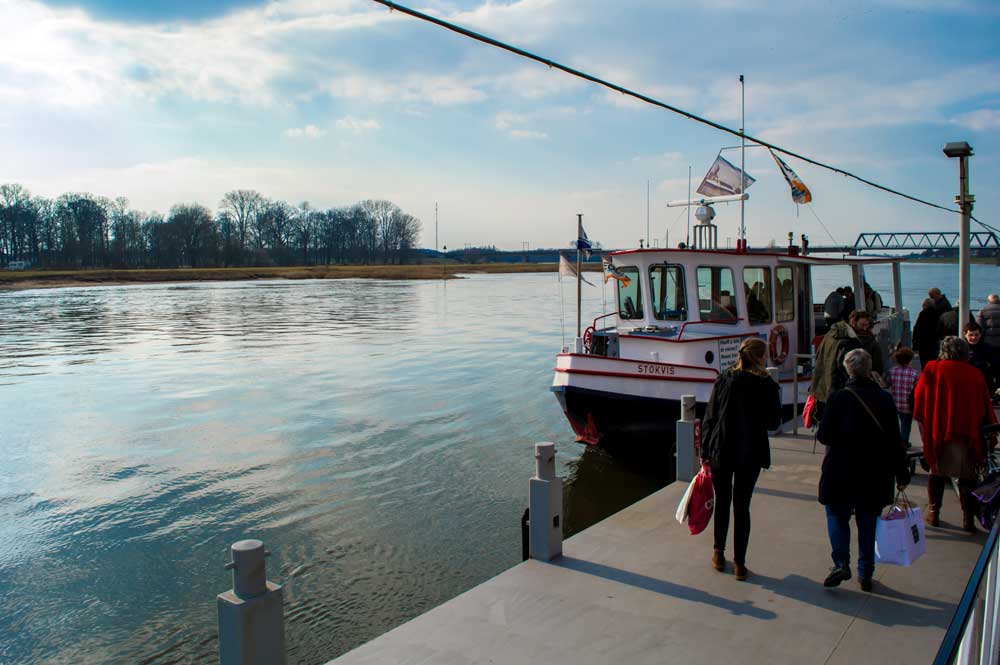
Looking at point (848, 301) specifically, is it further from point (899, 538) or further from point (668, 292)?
point (899, 538)

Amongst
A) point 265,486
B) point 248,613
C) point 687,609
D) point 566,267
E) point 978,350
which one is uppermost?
point 566,267

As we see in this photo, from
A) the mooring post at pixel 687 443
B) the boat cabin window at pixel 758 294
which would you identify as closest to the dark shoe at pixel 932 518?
the mooring post at pixel 687 443

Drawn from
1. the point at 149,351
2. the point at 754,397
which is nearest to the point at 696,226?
the point at 754,397

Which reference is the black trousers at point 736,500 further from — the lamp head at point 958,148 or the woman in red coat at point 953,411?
the lamp head at point 958,148

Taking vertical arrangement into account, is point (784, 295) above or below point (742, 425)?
above

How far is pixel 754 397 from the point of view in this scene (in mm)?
5469

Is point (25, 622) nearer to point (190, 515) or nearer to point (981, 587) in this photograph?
point (190, 515)

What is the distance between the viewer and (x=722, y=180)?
1510 cm

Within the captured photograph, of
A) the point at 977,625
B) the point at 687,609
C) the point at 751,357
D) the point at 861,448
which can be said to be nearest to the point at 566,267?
the point at 751,357

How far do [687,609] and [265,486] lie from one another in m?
8.35

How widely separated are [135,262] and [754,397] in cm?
13145

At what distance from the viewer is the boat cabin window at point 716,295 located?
12625mm

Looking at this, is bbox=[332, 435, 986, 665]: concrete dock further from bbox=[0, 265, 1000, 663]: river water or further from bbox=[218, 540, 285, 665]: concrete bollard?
bbox=[0, 265, 1000, 663]: river water

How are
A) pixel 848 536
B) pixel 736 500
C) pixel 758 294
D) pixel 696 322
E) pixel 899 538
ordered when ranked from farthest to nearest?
pixel 758 294, pixel 696 322, pixel 736 500, pixel 848 536, pixel 899 538
